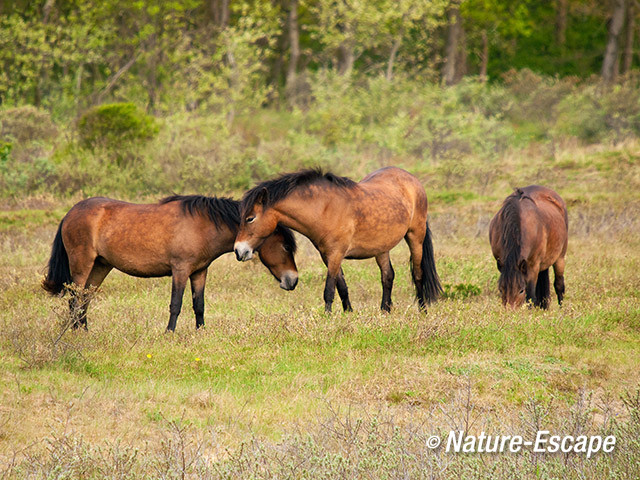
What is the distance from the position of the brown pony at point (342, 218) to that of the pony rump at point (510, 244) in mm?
1262

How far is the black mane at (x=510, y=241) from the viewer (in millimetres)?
9289

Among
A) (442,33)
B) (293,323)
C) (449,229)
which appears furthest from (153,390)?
(442,33)

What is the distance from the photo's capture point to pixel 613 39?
33.6 meters

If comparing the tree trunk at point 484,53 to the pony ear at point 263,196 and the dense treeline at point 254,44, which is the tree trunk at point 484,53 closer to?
the dense treeline at point 254,44

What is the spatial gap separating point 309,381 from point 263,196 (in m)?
2.52

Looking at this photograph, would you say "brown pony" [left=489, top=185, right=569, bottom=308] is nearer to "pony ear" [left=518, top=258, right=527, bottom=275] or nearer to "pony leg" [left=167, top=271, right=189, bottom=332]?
"pony ear" [left=518, top=258, right=527, bottom=275]

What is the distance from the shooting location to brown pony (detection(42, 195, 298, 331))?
8.83 m

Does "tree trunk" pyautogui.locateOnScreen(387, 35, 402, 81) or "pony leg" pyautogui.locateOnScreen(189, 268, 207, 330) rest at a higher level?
"tree trunk" pyautogui.locateOnScreen(387, 35, 402, 81)

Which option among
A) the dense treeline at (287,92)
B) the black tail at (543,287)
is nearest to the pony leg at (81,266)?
the black tail at (543,287)

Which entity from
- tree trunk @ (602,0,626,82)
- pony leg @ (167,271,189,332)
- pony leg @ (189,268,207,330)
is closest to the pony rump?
pony leg @ (189,268,207,330)

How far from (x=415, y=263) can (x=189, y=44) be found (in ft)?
86.3

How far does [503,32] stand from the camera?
37062 millimetres

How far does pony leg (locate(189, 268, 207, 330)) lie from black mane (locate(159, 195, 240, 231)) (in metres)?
0.72

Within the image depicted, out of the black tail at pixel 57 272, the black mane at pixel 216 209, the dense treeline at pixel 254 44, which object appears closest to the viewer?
the black mane at pixel 216 209
